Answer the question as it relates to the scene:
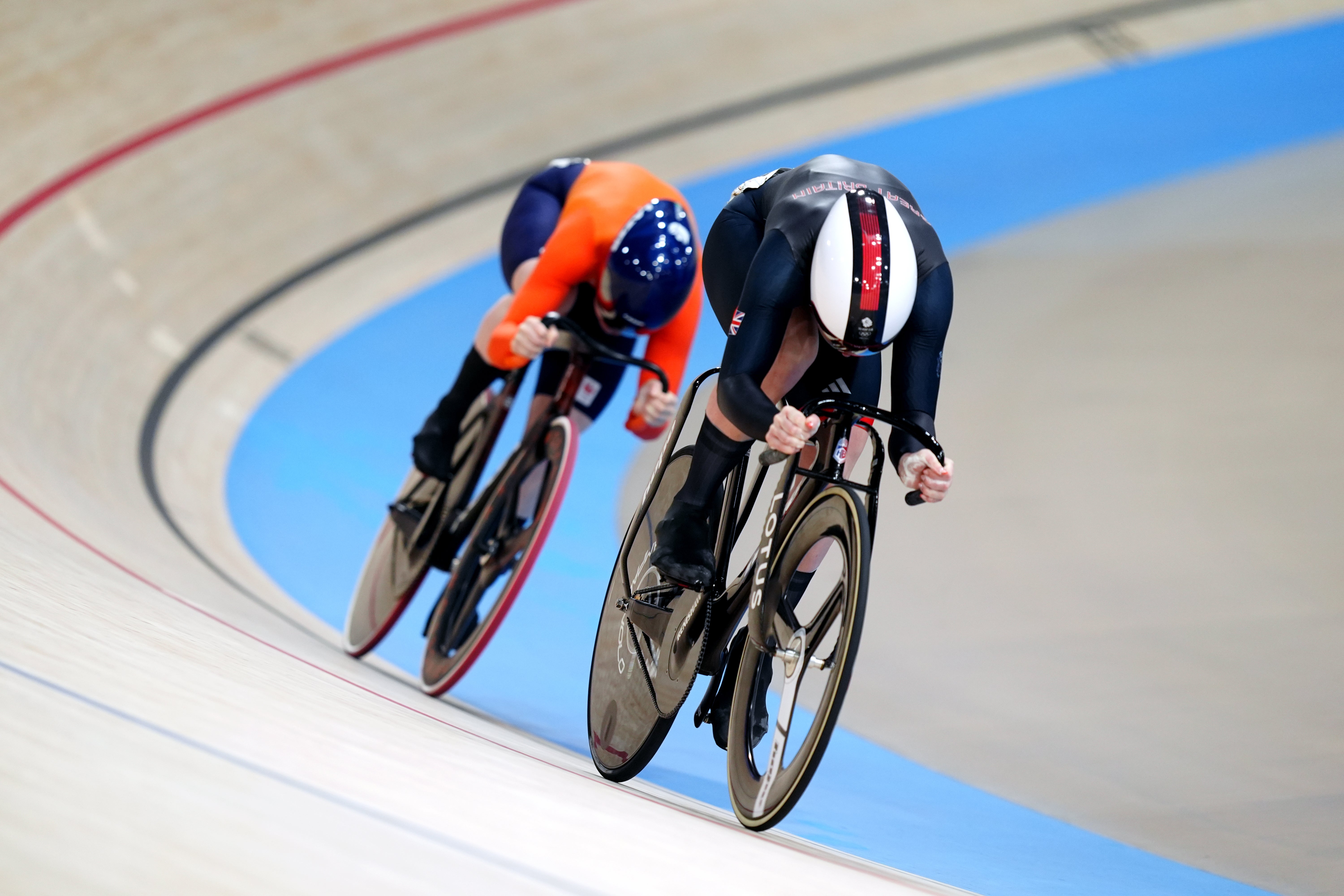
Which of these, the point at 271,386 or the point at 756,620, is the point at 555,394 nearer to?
the point at 756,620

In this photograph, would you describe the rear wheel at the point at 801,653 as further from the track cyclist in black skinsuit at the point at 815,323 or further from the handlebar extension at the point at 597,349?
the handlebar extension at the point at 597,349

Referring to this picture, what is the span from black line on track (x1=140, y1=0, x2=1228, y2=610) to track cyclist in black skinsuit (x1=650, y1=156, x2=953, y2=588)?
1669 mm

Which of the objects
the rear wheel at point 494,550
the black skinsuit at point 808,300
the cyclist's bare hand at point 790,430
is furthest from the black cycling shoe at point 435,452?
the cyclist's bare hand at point 790,430

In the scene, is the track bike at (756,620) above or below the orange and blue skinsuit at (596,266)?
below

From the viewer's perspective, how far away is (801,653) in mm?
1930

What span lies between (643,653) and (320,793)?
125 cm

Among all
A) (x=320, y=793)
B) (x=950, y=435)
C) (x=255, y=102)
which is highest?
(x=255, y=102)

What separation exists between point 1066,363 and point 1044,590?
68.2 inches

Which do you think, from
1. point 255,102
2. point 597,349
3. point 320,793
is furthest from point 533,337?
point 255,102

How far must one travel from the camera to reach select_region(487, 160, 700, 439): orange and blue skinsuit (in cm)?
282

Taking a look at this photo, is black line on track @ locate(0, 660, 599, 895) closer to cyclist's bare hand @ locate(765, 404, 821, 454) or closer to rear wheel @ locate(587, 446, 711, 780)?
cyclist's bare hand @ locate(765, 404, 821, 454)

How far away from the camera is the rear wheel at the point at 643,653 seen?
2.25 meters

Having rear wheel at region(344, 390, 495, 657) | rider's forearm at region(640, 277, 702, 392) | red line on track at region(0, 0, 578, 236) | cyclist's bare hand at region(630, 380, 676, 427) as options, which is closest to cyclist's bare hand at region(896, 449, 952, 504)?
cyclist's bare hand at region(630, 380, 676, 427)

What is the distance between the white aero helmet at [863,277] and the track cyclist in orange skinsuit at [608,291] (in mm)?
792
